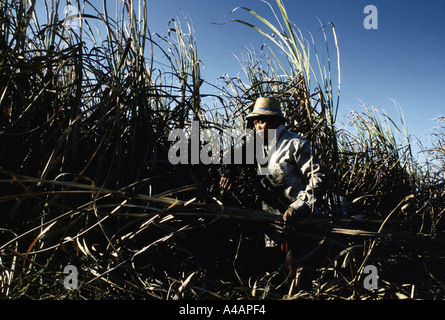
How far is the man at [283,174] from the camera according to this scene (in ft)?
4.01

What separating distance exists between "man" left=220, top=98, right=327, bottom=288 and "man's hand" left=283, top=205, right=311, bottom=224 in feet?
0.10

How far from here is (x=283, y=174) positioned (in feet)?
4.50

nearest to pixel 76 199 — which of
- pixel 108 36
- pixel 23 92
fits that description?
pixel 23 92

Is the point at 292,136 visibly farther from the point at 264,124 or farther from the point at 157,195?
the point at 157,195
